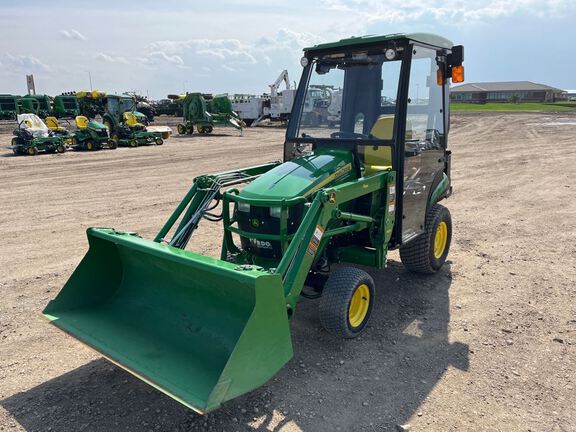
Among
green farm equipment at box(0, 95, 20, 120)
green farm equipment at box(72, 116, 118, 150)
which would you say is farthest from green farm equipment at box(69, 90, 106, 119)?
green farm equipment at box(72, 116, 118, 150)

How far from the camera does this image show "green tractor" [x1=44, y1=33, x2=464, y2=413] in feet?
10.2

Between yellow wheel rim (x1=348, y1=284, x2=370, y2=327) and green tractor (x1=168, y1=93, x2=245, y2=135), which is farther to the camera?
green tractor (x1=168, y1=93, x2=245, y2=135)

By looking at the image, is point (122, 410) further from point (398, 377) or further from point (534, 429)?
point (534, 429)

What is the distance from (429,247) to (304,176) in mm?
1825

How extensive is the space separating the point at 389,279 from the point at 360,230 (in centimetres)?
120

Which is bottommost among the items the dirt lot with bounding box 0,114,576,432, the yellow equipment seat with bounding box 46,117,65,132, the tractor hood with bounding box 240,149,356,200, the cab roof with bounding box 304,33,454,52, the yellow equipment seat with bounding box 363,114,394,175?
the dirt lot with bounding box 0,114,576,432

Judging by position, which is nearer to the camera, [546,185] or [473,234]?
[473,234]

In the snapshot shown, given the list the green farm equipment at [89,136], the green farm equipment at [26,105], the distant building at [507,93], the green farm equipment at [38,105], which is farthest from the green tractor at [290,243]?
the distant building at [507,93]

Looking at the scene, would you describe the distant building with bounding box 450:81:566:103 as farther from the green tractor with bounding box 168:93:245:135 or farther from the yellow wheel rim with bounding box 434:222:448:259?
the yellow wheel rim with bounding box 434:222:448:259

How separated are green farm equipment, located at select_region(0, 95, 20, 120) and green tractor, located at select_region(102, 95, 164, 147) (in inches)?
453

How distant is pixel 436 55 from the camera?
494cm

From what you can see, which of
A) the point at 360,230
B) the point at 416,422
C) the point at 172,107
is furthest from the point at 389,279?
the point at 172,107

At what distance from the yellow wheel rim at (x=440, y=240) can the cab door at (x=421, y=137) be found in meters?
0.48

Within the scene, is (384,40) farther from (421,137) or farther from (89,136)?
(89,136)
